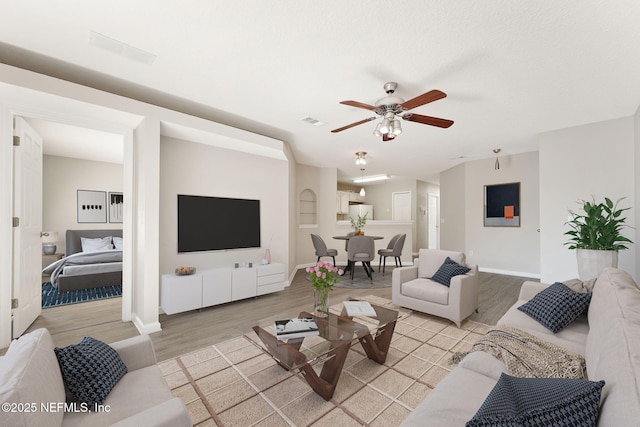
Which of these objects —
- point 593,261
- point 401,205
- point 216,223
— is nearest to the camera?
point 593,261

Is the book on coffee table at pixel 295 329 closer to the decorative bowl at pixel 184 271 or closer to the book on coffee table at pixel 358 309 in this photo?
the book on coffee table at pixel 358 309

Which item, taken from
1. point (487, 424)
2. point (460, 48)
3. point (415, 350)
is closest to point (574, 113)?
point (460, 48)

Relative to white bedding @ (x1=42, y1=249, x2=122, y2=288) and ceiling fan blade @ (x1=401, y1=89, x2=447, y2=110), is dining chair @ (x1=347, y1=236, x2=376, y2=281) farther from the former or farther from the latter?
white bedding @ (x1=42, y1=249, x2=122, y2=288)

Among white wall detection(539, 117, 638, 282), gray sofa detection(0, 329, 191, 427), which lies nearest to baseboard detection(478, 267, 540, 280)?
white wall detection(539, 117, 638, 282)

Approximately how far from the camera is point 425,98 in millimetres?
2373

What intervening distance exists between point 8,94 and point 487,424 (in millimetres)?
4152

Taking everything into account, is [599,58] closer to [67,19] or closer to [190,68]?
[190,68]

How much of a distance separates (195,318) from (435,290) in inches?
119

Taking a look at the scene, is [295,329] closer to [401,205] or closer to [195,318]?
[195,318]

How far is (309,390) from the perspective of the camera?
1.93 m

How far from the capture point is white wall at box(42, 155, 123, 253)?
5.59m

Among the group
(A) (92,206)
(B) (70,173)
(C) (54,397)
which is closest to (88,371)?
(C) (54,397)

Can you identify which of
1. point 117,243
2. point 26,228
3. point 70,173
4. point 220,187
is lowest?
point 117,243

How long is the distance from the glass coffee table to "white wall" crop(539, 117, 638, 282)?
3479 mm
